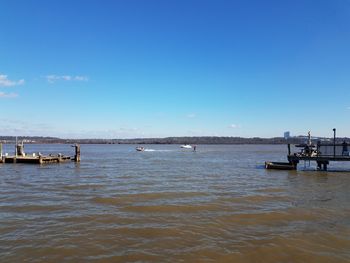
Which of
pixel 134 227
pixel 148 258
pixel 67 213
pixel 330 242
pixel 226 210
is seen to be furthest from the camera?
pixel 226 210

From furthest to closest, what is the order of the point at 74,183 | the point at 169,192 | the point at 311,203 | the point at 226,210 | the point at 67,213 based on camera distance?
the point at 74,183, the point at 169,192, the point at 311,203, the point at 226,210, the point at 67,213

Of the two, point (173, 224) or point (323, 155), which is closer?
point (173, 224)

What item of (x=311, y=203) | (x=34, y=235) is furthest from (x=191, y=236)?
(x=311, y=203)

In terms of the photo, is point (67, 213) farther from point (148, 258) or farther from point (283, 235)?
point (283, 235)

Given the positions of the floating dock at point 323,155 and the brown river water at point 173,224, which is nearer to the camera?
the brown river water at point 173,224

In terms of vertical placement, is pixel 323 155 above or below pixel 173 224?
above

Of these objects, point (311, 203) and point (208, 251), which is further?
point (311, 203)

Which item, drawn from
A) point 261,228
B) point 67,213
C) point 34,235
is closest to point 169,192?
point 67,213

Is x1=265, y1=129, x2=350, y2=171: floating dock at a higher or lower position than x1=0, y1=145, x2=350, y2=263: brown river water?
higher

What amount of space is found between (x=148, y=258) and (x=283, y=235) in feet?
17.8

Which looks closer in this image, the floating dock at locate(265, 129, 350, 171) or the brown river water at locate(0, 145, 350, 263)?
the brown river water at locate(0, 145, 350, 263)

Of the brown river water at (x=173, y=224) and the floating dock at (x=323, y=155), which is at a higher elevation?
the floating dock at (x=323, y=155)

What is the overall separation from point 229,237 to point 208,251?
71.4 inches

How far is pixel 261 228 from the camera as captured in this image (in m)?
14.2
